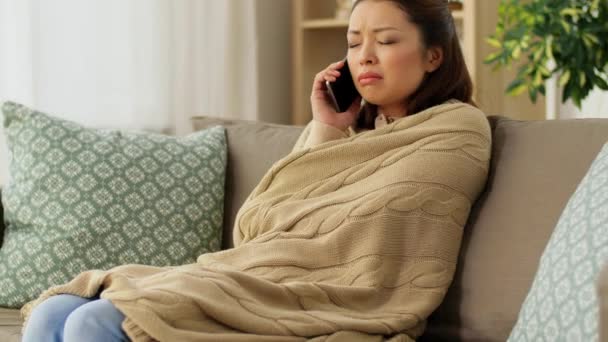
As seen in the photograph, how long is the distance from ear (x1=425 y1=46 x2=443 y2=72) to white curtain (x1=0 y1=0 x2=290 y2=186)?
1508 mm

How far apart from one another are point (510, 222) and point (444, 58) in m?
0.40

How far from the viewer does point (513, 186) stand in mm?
1859

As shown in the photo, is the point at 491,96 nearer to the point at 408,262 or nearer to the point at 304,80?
the point at 304,80

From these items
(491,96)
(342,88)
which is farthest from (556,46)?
(342,88)

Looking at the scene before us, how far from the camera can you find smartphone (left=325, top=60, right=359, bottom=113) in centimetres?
214

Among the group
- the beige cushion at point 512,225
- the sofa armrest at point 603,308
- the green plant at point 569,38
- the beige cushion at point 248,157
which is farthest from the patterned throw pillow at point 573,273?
the green plant at point 569,38

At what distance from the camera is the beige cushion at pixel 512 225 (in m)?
1.77

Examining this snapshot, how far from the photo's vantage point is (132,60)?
3.40m

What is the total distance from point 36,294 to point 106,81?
130 cm

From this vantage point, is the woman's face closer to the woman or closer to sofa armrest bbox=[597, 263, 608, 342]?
the woman

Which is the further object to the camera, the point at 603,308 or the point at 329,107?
the point at 329,107

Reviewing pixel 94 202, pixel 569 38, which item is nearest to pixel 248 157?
pixel 94 202

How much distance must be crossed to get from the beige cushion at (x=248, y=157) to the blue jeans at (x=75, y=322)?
27.0 inches

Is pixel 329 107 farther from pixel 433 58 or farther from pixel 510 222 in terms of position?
pixel 510 222
